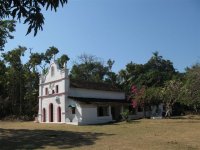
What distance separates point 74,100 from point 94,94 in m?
5.96

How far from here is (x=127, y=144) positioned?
17891 millimetres

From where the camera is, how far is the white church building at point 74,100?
41.3 metres

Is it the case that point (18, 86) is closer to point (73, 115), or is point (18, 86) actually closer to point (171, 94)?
point (73, 115)

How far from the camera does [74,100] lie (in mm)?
41250

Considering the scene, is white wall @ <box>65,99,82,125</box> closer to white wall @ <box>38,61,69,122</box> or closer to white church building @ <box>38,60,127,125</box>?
white church building @ <box>38,60,127,125</box>

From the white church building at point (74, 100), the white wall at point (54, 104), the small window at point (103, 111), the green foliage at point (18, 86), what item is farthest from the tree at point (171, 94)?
the green foliage at point (18, 86)

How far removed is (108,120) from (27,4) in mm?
40529

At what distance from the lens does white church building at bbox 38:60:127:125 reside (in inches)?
1628

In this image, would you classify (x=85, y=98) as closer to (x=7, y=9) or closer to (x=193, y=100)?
(x=193, y=100)

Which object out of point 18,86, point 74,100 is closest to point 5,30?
point 74,100

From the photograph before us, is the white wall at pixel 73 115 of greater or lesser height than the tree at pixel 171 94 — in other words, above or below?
below

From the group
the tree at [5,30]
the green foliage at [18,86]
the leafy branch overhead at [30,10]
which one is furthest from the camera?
the green foliage at [18,86]

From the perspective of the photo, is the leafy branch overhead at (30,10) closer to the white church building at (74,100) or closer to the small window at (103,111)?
the white church building at (74,100)

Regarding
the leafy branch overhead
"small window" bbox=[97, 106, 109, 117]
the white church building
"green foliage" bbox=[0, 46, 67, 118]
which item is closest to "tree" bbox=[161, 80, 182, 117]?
the white church building
